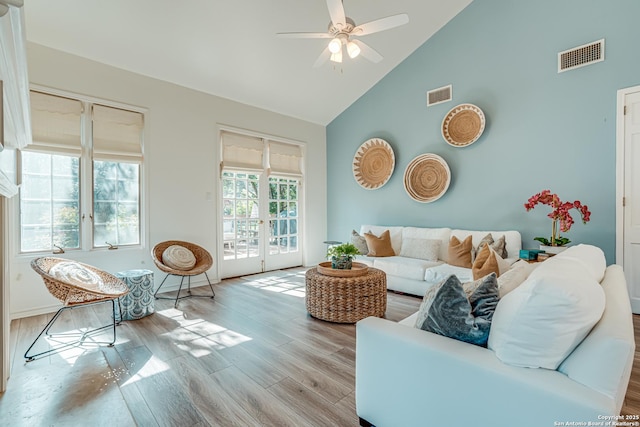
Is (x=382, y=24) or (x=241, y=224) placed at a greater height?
(x=382, y=24)

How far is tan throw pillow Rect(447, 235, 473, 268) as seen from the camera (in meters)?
3.72

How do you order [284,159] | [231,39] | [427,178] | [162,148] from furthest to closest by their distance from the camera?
[284,159], [427,178], [162,148], [231,39]

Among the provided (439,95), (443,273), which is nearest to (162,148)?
(443,273)

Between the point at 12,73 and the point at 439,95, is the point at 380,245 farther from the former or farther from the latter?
the point at 12,73

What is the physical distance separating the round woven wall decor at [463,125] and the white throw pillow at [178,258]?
3937 mm

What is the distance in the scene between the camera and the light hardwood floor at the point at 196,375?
166cm

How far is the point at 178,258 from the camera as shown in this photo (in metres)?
3.63

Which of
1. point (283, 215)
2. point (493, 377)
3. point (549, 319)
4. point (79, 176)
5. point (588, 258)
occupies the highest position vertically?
point (79, 176)

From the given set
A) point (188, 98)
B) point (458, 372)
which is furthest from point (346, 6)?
point (458, 372)

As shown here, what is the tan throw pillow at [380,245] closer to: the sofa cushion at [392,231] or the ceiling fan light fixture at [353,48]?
the sofa cushion at [392,231]

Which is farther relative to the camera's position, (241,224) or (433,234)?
(241,224)

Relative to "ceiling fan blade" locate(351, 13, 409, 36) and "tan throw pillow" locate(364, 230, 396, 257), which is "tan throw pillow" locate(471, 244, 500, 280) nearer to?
"tan throw pillow" locate(364, 230, 396, 257)

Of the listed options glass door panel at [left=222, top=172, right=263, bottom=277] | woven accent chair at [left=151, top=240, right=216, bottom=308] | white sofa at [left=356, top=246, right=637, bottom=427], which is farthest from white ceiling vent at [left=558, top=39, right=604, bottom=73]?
woven accent chair at [left=151, top=240, right=216, bottom=308]

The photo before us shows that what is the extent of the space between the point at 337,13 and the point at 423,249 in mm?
3036
